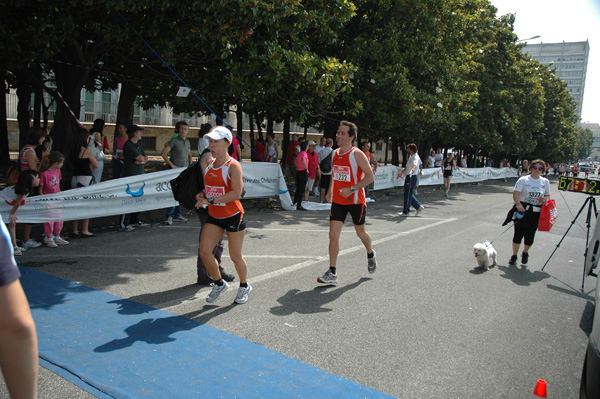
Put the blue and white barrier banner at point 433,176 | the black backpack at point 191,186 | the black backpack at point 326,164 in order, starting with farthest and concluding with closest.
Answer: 1. the blue and white barrier banner at point 433,176
2. the black backpack at point 326,164
3. the black backpack at point 191,186

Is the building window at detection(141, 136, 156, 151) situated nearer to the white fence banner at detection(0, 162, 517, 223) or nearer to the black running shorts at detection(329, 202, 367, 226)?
the white fence banner at detection(0, 162, 517, 223)

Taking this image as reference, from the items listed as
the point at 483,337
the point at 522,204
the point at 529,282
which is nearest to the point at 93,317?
the point at 483,337

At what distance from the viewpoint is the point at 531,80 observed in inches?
1382

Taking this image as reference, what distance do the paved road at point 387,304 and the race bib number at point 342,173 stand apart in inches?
53.8

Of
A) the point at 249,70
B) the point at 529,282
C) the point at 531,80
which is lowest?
the point at 529,282

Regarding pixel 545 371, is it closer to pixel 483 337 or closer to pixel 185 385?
pixel 483 337

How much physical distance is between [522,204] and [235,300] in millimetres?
5047

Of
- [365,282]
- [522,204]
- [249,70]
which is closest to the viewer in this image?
[365,282]

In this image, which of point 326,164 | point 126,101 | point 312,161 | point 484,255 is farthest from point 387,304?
point 126,101

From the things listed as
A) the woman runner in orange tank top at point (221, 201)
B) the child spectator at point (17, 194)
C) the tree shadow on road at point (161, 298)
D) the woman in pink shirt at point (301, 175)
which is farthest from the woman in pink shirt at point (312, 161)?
the woman runner in orange tank top at point (221, 201)

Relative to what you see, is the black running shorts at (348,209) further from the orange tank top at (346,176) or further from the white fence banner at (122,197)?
the white fence banner at (122,197)

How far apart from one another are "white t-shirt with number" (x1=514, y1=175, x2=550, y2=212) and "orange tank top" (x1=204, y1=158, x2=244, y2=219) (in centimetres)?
493

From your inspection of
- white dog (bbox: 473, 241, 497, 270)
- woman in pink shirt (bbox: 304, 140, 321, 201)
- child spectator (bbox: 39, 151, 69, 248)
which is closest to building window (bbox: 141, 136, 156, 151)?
woman in pink shirt (bbox: 304, 140, 321, 201)

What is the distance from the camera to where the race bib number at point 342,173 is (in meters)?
6.17
